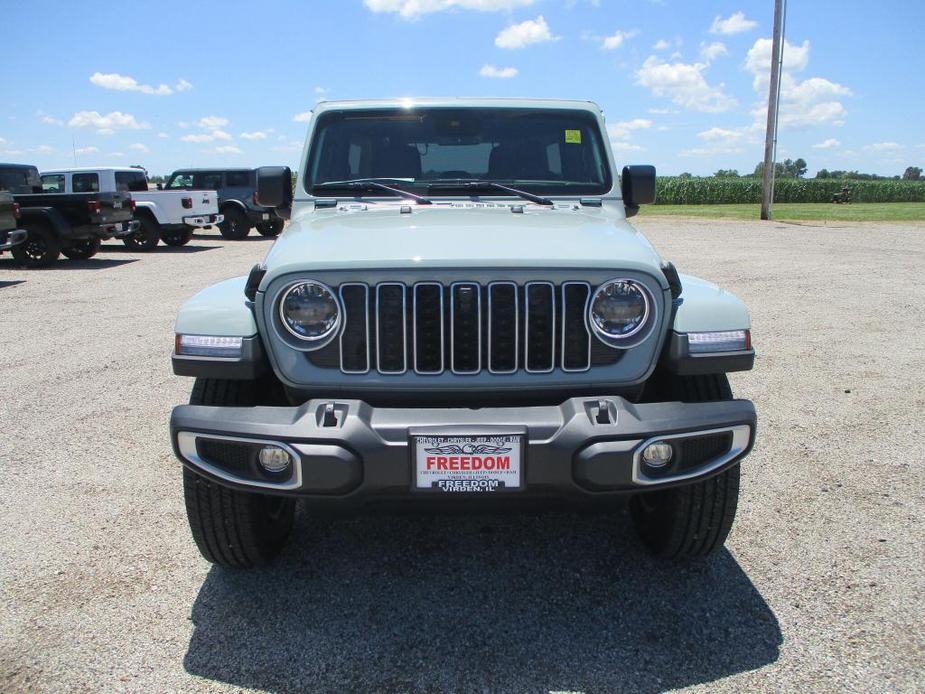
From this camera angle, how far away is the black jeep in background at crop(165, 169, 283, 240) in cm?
1961

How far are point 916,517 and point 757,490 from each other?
712mm

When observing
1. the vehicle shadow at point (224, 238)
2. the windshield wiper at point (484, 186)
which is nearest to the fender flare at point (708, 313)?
the windshield wiper at point (484, 186)

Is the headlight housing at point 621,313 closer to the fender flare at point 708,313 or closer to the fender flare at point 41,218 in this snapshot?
the fender flare at point 708,313

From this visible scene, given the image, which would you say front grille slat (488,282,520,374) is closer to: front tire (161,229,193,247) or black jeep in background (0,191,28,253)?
black jeep in background (0,191,28,253)

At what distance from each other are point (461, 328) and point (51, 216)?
13541 mm

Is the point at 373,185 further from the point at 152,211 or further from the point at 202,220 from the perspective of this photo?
the point at 202,220

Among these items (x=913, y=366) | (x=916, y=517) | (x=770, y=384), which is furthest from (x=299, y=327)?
(x=913, y=366)

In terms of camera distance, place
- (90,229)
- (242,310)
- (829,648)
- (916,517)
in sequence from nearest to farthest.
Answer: (829,648) < (242,310) < (916,517) < (90,229)

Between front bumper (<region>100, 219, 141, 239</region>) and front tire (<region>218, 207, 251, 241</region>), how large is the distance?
3723 mm

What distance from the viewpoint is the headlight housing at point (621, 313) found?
2.65 m

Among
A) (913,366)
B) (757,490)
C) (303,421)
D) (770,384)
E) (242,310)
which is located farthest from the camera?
(913,366)

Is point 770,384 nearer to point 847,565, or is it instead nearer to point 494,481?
point 847,565

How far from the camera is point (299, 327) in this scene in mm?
2650

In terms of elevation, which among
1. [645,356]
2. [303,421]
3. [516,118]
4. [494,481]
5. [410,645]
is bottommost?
[410,645]
